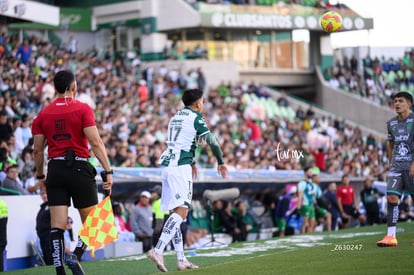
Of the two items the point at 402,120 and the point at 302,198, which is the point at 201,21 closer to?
the point at 302,198

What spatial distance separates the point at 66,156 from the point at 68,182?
0.28 m

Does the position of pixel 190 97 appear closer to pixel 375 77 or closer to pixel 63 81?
pixel 63 81

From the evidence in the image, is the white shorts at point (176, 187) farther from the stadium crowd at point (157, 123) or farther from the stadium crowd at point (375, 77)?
the stadium crowd at point (375, 77)

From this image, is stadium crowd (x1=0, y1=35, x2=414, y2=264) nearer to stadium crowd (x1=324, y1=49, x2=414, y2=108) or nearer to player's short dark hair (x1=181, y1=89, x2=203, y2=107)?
stadium crowd (x1=324, y1=49, x2=414, y2=108)

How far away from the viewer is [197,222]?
24.0m

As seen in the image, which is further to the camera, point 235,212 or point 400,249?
point 235,212

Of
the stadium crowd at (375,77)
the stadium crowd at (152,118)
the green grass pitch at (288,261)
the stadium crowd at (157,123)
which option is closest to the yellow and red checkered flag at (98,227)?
the green grass pitch at (288,261)

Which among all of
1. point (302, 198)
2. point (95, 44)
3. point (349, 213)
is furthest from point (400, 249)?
point (95, 44)

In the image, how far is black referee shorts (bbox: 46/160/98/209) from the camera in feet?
36.3

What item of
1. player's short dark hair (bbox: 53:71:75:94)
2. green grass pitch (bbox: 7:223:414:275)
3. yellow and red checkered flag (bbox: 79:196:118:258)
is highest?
player's short dark hair (bbox: 53:71:75:94)

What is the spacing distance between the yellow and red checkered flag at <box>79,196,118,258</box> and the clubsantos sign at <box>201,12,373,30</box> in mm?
35054

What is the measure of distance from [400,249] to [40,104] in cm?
1643

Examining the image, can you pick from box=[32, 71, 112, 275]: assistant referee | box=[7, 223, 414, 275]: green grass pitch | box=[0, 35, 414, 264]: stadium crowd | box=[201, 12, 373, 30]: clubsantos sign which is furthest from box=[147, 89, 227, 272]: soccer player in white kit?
box=[201, 12, 373, 30]: clubsantos sign

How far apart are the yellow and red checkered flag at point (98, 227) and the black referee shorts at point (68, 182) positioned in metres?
0.30
